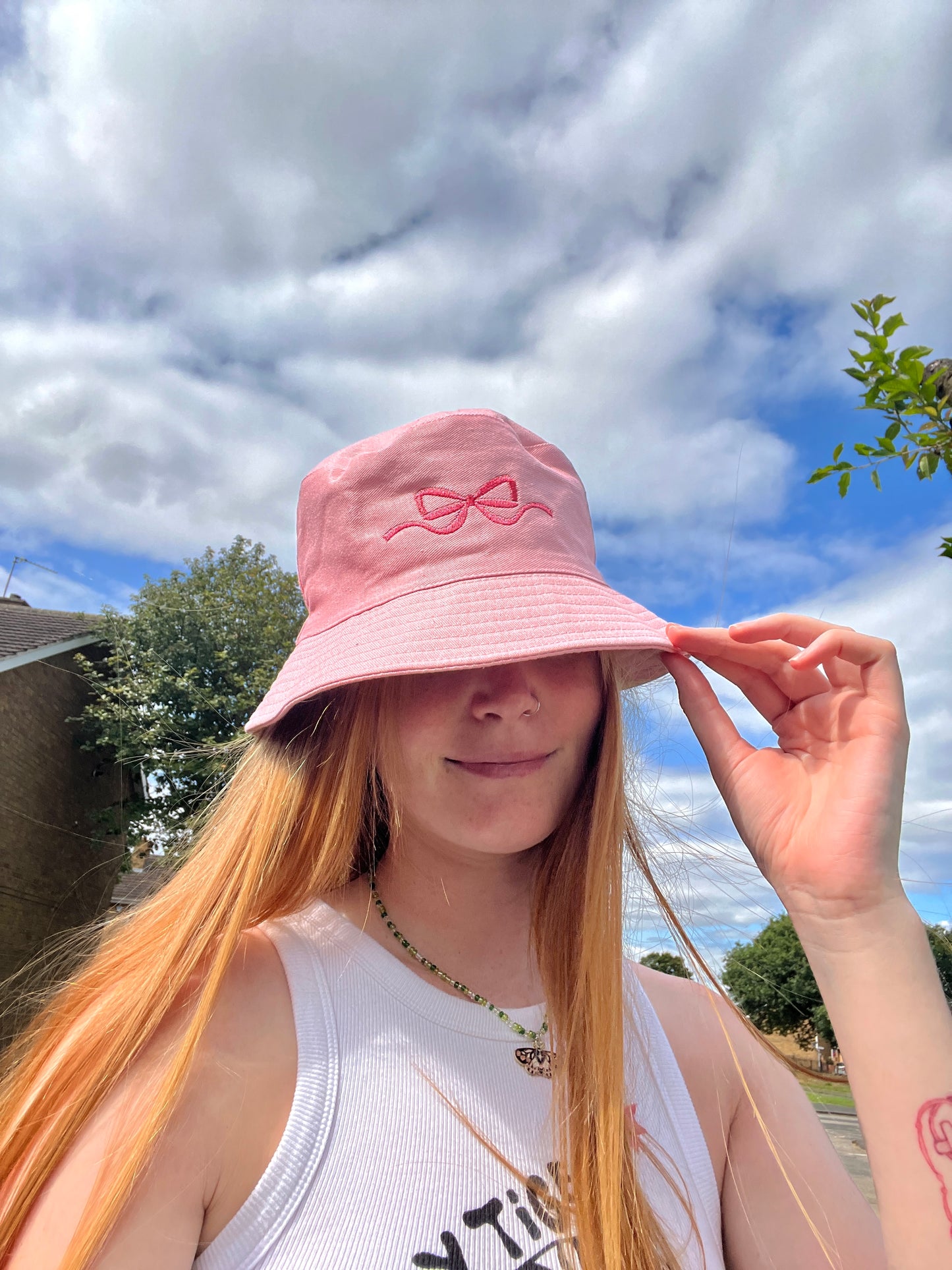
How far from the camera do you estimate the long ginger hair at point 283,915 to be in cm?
115

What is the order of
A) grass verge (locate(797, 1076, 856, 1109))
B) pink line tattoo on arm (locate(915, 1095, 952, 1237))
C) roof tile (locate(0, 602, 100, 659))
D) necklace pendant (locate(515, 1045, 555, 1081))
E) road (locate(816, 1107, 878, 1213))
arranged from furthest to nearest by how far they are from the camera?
roof tile (locate(0, 602, 100, 659)) < road (locate(816, 1107, 878, 1213)) < grass verge (locate(797, 1076, 856, 1109)) < necklace pendant (locate(515, 1045, 555, 1081)) < pink line tattoo on arm (locate(915, 1095, 952, 1237))

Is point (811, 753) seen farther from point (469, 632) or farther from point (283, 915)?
point (283, 915)

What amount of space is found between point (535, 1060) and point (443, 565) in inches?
38.6

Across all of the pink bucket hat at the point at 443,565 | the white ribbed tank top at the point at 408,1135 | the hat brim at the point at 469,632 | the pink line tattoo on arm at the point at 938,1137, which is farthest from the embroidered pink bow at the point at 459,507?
the pink line tattoo on arm at the point at 938,1137

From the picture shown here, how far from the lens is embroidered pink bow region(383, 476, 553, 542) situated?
1.52 m

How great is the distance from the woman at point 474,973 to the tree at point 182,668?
11.4 m

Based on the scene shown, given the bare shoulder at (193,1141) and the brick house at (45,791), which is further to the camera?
the brick house at (45,791)

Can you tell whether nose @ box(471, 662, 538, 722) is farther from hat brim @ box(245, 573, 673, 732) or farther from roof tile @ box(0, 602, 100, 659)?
roof tile @ box(0, 602, 100, 659)

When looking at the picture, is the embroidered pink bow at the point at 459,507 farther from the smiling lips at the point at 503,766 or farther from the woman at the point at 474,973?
the smiling lips at the point at 503,766

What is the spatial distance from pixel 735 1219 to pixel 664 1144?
208 mm

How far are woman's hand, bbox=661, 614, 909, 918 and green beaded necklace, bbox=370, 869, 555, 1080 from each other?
552 mm

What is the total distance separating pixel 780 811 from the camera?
148 cm

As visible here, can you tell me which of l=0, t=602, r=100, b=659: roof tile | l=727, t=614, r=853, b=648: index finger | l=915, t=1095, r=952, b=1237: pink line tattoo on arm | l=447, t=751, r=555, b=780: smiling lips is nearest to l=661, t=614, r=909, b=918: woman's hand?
l=727, t=614, r=853, b=648: index finger

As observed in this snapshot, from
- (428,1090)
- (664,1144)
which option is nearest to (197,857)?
(428,1090)
